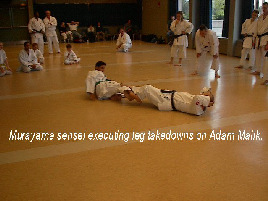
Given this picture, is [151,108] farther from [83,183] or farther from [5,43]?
[5,43]

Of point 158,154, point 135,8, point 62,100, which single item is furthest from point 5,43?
point 158,154

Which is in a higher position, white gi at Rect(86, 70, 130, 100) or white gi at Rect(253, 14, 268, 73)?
white gi at Rect(253, 14, 268, 73)

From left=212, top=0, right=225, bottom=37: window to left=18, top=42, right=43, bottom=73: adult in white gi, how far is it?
7.33m

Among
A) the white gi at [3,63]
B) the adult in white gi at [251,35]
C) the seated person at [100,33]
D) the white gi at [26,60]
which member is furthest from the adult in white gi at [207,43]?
the seated person at [100,33]

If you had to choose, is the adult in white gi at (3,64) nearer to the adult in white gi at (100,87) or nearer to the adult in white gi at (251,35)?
the adult in white gi at (100,87)

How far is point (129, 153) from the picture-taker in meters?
3.37

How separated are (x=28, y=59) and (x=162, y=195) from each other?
693 cm

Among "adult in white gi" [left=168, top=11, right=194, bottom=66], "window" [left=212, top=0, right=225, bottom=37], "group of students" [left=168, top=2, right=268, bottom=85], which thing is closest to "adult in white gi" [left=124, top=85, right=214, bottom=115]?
"group of students" [left=168, top=2, right=268, bottom=85]

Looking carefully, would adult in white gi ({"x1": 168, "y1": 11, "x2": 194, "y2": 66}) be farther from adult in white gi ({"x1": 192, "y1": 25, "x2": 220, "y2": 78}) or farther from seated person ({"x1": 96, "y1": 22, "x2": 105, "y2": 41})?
seated person ({"x1": 96, "y1": 22, "x2": 105, "y2": 41})

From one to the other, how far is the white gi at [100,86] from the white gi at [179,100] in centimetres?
60

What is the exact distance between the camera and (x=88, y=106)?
513cm

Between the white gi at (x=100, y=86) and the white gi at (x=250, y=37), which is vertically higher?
the white gi at (x=250, y=37)

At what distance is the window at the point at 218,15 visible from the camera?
1183 cm

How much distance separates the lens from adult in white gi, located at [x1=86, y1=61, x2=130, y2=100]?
531 centimetres
